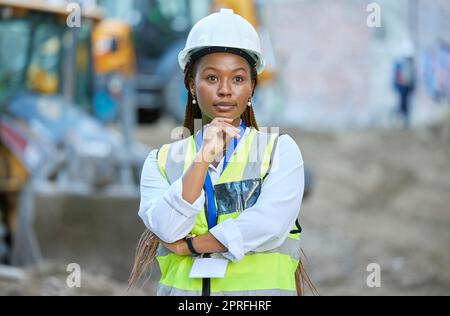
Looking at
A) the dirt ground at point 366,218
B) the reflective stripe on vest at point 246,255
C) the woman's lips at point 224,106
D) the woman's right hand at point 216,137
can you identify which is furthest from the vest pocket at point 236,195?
the dirt ground at point 366,218

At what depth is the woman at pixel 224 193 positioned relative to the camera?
7.93 ft

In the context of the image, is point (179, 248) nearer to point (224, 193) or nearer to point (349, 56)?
point (224, 193)

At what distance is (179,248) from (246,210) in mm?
213

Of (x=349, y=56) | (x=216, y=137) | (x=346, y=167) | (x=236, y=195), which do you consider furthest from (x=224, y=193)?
(x=349, y=56)

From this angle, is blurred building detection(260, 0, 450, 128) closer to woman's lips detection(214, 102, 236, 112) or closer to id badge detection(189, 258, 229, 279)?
woman's lips detection(214, 102, 236, 112)

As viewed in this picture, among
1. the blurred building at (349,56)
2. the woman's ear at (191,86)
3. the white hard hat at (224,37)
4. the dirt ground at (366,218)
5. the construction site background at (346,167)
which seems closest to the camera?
the white hard hat at (224,37)

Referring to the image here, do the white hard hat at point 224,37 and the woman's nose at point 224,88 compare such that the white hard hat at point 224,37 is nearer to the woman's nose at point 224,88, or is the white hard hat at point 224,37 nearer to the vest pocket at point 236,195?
the woman's nose at point 224,88

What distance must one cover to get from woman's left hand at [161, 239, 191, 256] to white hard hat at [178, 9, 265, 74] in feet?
1.82

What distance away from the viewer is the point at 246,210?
8.09 ft

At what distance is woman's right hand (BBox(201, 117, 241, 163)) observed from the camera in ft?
7.92

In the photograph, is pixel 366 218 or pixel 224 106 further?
pixel 366 218

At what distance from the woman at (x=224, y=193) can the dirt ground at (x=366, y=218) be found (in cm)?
236

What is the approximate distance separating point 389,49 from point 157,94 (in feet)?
29.1
